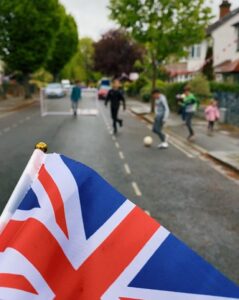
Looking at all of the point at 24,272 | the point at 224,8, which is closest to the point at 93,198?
the point at 24,272

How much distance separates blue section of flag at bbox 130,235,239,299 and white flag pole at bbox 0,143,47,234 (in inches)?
24.2

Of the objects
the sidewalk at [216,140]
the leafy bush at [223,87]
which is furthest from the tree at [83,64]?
the sidewalk at [216,140]

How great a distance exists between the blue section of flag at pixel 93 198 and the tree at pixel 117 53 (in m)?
69.7

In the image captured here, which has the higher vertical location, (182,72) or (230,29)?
(230,29)

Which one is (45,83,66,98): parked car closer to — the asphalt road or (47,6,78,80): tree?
(47,6,78,80): tree

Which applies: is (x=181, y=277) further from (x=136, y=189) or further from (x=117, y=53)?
(x=117, y=53)

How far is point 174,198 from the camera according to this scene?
898 centimetres

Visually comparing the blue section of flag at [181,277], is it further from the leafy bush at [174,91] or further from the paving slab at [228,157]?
the leafy bush at [174,91]

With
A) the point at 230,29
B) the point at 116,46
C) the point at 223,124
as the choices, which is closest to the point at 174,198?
the point at 223,124

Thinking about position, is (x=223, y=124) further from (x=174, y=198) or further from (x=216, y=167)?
(x=174, y=198)

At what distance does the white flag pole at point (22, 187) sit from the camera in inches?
79.4

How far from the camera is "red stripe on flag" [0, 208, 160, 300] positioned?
1.88 metres

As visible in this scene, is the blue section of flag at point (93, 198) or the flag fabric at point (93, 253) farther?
the blue section of flag at point (93, 198)

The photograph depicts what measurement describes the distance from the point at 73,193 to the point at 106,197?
0.49ft
